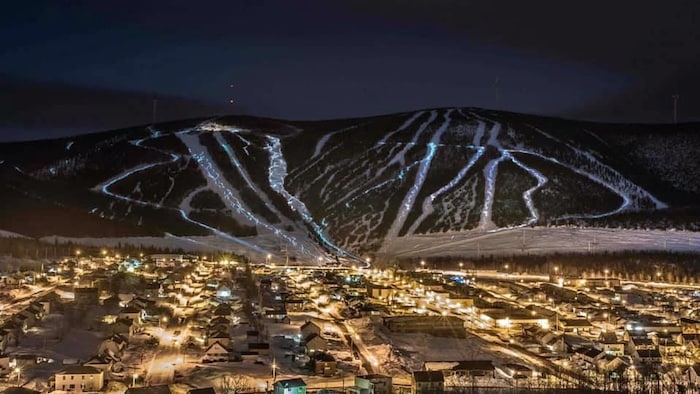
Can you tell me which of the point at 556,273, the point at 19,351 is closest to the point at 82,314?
the point at 19,351

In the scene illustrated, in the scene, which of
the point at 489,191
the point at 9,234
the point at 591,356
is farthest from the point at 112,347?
the point at 489,191

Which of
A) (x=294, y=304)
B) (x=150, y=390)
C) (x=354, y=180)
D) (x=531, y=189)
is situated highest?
(x=354, y=180)

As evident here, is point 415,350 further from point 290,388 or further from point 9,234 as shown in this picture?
point 9,234

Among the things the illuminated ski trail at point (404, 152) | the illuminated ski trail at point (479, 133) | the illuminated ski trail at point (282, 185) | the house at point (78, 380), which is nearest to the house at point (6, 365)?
the house at point (78, 380)

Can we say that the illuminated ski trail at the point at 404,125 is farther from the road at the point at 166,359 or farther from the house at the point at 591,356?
the house at the point at 591,356

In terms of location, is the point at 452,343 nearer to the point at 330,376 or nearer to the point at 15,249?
the point at 330,376
